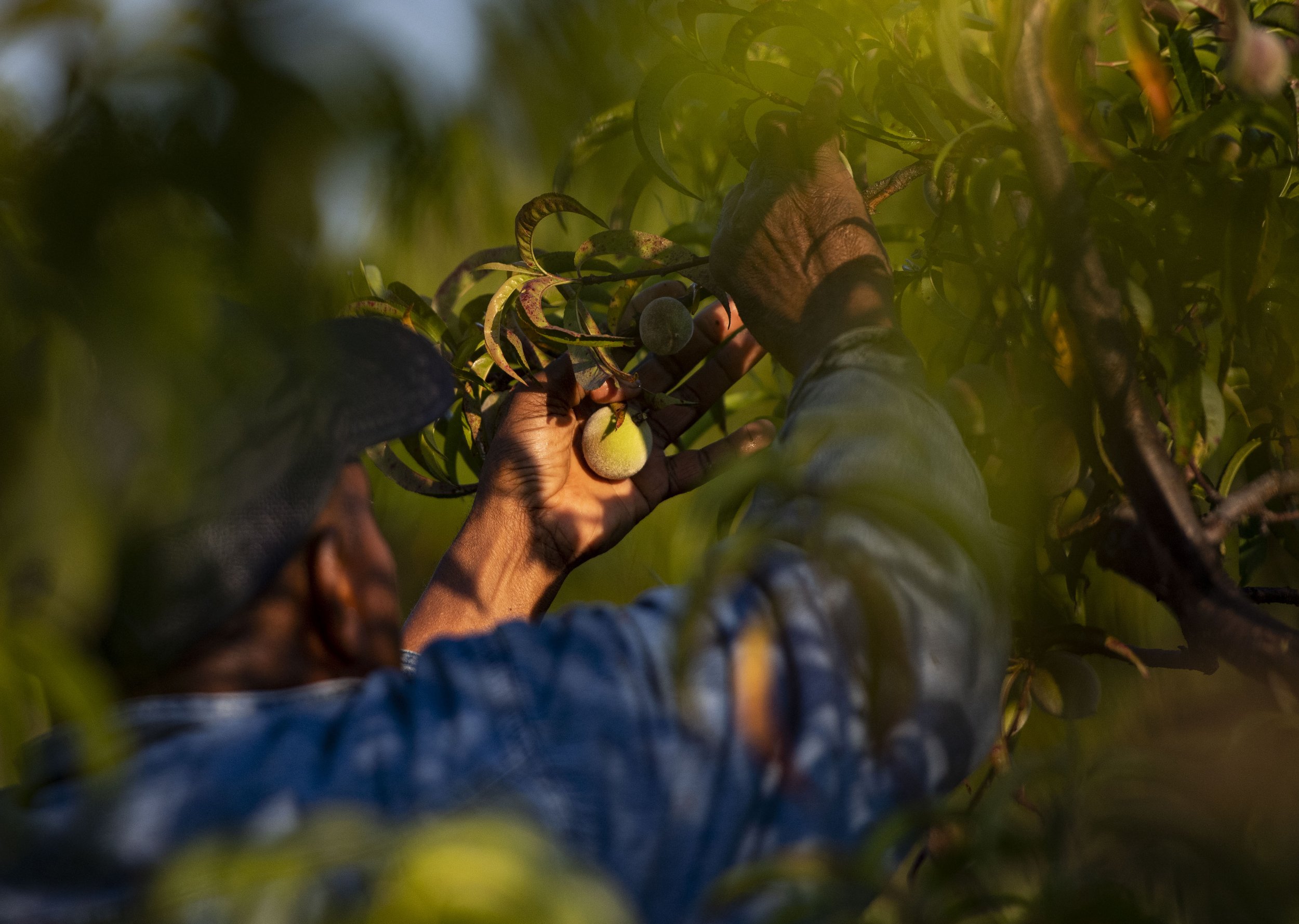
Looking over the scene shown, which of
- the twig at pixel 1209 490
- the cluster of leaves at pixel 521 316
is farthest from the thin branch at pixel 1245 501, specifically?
the cluster of leaves at pixel 521 316

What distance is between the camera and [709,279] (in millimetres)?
1149

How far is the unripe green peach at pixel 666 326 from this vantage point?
1163 mm

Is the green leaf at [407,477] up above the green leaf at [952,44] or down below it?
below

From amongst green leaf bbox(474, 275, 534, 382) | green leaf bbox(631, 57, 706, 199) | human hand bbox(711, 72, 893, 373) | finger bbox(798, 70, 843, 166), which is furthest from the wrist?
green leaf bbox(474, 275, 534, 382)

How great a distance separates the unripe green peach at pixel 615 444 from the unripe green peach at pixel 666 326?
209mm

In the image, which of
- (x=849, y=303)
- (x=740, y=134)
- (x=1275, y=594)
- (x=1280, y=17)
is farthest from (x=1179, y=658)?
(x=740, y=134)

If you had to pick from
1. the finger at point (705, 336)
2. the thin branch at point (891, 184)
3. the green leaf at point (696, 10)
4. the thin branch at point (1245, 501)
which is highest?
the green leaf at point (696, 10)

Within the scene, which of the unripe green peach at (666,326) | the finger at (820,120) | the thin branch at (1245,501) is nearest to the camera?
the thin branch at (1245,501)

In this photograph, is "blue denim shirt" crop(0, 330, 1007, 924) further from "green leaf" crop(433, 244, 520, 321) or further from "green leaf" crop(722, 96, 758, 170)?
"green leaf" crop(433, 244, 520, 321)

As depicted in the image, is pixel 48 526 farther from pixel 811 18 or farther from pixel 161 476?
pixel 811 18

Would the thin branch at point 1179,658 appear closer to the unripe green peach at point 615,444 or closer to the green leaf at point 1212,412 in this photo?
the green leaf at point 1212,412

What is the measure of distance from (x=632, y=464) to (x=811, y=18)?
0.68m

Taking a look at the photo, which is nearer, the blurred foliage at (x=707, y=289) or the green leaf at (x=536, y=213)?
the blurred foliage at (x=707, y=289)

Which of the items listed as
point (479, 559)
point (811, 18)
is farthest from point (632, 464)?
point (811, 18)
